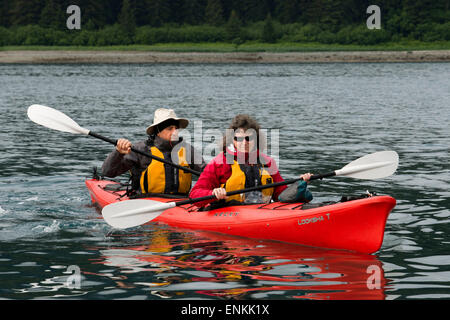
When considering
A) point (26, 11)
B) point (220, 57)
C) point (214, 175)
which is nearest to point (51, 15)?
point (26, 11)

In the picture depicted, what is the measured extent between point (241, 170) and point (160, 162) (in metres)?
1.27

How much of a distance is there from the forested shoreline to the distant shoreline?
14.9ft

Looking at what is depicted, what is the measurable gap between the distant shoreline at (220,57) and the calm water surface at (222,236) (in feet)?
116

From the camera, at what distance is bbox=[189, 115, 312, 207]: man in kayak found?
808 cm

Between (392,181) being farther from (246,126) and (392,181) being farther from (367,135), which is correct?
(367,135)

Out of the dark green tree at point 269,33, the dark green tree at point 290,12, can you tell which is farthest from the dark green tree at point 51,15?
the dark green tree at point 290,12

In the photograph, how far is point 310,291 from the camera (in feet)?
21.1

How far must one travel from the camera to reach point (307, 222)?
312 inches

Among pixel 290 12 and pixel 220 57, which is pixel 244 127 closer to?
pixel 220 57

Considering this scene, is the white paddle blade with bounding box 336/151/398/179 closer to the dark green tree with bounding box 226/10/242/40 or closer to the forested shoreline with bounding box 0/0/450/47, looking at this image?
the forested shoreline with bounding box 0/0/450/47

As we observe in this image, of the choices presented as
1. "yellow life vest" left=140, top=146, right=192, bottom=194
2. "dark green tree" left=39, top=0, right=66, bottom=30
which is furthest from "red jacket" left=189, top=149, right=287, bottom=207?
"dark green tree" left=39, top=0, right=66, bottom=30

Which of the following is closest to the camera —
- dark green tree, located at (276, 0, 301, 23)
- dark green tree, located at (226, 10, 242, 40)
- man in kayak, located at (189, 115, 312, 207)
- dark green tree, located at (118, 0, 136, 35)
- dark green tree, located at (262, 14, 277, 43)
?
man in kayak, located at (189, 115, 312, 207)

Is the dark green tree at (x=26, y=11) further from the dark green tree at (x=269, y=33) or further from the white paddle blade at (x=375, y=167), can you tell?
the white paddle blade at (x=375, y=167)

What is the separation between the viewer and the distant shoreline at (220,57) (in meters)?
64.9
